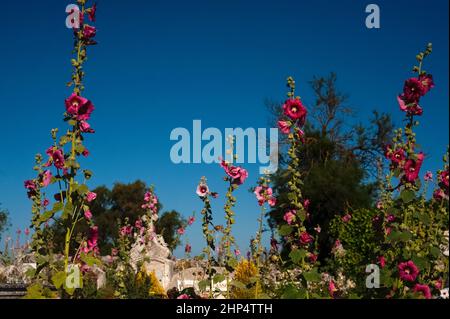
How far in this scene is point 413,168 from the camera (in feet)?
14.5

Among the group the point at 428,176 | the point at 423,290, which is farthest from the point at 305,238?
the point at 428,176

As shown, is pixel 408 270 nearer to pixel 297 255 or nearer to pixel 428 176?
pixel 297 255

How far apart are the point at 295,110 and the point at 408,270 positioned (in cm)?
152

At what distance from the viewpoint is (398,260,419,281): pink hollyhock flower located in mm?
4234

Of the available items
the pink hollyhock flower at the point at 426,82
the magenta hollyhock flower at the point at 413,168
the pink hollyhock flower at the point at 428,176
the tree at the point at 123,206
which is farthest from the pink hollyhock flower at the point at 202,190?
the tree at the point at 123,206

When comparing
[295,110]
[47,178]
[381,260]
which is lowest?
[381,260]

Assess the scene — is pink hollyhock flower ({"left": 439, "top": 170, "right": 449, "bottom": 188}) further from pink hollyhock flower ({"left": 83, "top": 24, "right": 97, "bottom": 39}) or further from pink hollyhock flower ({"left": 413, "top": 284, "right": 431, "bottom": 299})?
pink hollyhock flower ({"left": 83, "top": 24, "right": 97, "bottom": 39})

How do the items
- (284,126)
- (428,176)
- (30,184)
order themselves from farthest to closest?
(428,176)
(30,184)
(284,126)

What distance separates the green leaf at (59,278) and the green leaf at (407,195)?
2.64 meters

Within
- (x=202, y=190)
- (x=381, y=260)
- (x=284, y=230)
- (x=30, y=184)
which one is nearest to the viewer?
(x=284, y=230)

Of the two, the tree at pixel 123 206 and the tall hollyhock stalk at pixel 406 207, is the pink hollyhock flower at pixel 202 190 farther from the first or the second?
the tree at pixel 123 206
